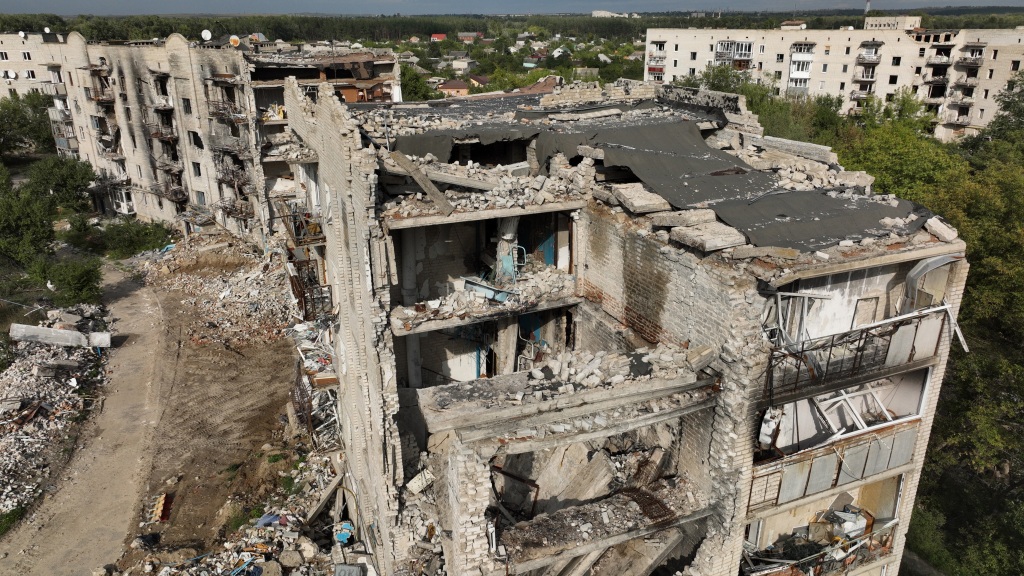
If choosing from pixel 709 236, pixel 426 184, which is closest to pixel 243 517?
pixel 426 184

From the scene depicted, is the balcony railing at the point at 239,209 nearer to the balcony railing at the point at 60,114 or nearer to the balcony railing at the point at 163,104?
the balcony railing at the point at 163,104

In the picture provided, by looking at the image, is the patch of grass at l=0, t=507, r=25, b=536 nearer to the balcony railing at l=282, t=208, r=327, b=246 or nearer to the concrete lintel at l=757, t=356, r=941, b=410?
the balcony railing at l=282, t=208, r=327, b=246

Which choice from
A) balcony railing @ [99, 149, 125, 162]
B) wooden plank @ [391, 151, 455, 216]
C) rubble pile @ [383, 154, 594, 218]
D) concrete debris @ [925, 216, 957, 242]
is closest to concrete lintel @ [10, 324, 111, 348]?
balcony railing @ [99, 149, 125, 162]

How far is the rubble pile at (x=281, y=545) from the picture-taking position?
684 inches

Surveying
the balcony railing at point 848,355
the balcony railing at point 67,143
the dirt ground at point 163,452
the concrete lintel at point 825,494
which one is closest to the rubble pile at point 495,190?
the balcony railing at point 848,355

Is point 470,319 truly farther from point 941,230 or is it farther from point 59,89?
point 59,89

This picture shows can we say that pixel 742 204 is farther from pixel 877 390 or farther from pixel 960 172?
pixel 960 172

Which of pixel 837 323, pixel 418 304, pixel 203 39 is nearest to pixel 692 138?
pixel 837 323

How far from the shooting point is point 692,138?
1683 cm

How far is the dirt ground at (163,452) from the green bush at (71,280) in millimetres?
3088

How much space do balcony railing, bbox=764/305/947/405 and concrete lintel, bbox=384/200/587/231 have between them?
18.0 feet

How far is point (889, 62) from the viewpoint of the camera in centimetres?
6159

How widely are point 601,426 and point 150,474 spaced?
18428 millimetres

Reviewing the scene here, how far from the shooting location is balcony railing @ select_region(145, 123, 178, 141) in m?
42.8
